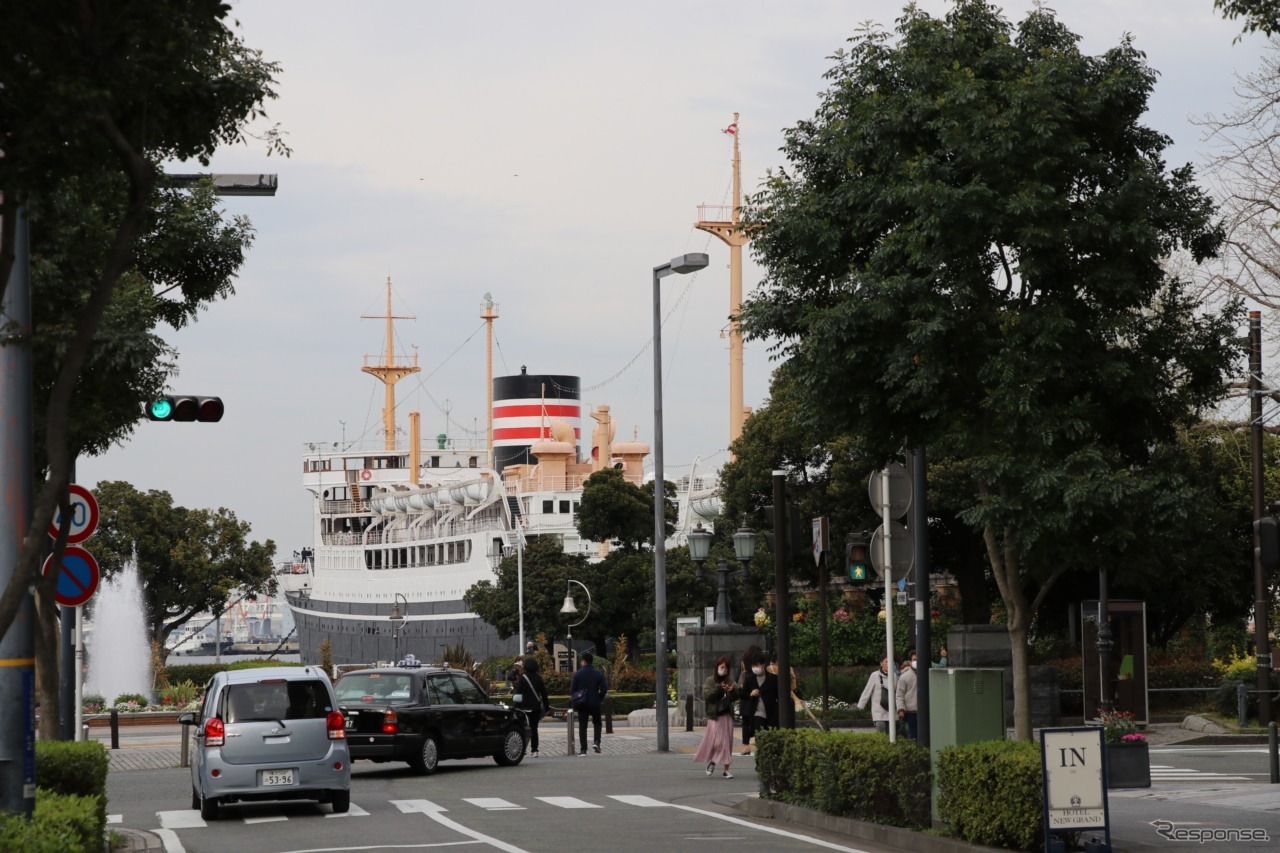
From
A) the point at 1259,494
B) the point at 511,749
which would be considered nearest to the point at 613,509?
the point at 1259,494

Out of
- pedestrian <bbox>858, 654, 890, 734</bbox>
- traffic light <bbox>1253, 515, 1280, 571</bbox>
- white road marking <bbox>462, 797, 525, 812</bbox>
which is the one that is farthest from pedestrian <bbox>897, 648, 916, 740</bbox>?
traffic light <bbox>1253, 515, 1280, 571</bbox>

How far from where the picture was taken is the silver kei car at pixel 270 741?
1628 cm

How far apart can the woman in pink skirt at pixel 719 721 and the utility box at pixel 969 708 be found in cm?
753

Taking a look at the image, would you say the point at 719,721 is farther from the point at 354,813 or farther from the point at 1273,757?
the point at 1273,757

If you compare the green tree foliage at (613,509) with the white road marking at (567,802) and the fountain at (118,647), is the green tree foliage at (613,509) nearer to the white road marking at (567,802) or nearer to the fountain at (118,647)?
the fountain at (118,647)

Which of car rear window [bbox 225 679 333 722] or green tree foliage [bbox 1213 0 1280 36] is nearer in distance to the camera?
green tree foliage [bbox 1213 0 1280 36]

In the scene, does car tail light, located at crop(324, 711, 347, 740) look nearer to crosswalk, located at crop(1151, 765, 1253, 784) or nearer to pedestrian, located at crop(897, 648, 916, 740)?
pedestrian, located at crop(897, 648, 916, 740)

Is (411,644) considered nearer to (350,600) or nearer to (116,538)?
(350,600)

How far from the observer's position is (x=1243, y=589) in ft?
130

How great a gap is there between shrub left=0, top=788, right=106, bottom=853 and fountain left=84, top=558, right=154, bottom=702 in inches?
1742

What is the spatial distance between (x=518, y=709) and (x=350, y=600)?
66934 mm

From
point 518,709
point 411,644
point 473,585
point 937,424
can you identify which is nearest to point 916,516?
point 937,424

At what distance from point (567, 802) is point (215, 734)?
3.95 meters

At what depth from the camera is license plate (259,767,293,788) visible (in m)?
16.3
